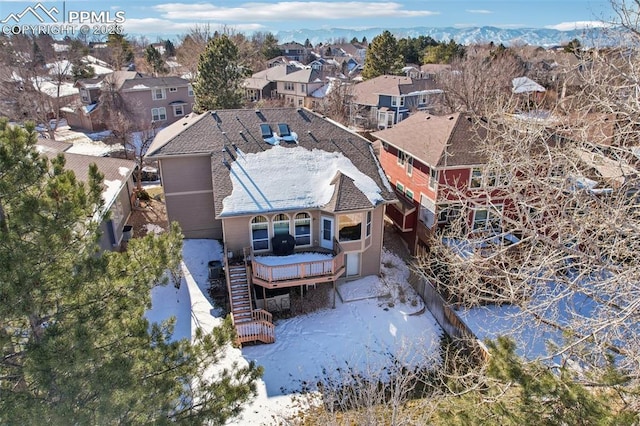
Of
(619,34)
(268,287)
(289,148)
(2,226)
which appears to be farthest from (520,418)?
(289,148)

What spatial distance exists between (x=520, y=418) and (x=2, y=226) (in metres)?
8.08

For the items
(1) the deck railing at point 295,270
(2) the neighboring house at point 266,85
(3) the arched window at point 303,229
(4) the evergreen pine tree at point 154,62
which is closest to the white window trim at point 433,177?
(1) the deck railing at point 295,270

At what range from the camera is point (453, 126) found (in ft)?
65.6

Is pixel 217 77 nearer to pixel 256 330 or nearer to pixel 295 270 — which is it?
pixel 295 270

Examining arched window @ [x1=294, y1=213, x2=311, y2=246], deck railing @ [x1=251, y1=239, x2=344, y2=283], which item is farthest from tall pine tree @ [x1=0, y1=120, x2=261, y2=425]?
arched window @ [x1=294, y1=213, x2=311, y2=246]

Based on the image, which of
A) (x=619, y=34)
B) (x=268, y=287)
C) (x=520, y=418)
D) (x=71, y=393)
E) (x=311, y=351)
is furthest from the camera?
(x=268, y=287)

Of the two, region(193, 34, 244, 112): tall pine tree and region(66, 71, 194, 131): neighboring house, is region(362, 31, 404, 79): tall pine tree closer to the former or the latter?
region(193, 34, 244, 112): tall pine tree

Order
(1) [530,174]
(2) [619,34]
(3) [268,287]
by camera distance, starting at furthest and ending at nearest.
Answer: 1. (3) [268,287]
2. (1) [530,174]
3. (2) [619,34]

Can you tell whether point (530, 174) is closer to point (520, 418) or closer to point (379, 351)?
point (520, 418)

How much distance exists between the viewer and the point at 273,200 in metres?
16.9

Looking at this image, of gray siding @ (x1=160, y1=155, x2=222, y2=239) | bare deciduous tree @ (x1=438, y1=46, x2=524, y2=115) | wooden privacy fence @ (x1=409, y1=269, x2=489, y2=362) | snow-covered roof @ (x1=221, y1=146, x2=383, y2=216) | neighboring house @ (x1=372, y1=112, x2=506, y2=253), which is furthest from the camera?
bare deciduous tree @ (x1=438, y1=46, x2=524, y2=115)

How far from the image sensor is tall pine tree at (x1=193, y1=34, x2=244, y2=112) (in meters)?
37.3

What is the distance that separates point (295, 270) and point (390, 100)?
1344 inches

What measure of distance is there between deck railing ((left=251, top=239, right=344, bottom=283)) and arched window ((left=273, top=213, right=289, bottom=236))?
1602mm
